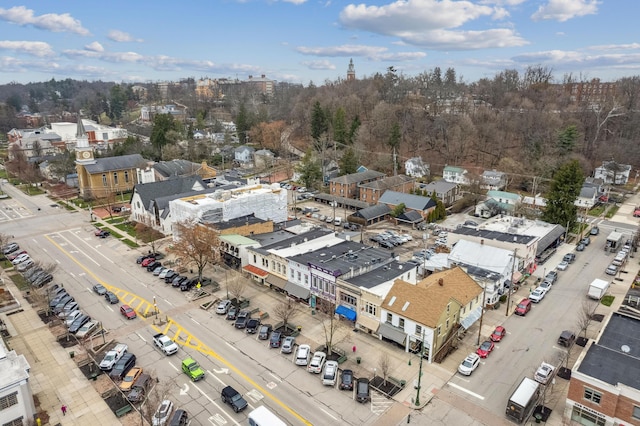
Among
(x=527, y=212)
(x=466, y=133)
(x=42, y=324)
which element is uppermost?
(x=466, y=133)

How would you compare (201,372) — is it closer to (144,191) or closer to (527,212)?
(144,191)

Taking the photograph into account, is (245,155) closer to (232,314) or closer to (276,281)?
(276,281)

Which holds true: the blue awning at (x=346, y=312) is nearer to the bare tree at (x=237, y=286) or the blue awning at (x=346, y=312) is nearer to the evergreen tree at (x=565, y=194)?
the bare tree at (x=237, y=286)

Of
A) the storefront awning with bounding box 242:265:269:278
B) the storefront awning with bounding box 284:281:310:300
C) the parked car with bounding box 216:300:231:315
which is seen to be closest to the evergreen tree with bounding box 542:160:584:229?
the storefront awning with bounding box 284:281:310:300

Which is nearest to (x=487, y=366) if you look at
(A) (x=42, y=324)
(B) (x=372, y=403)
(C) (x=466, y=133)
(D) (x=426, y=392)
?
(D) (x=426, y=392)

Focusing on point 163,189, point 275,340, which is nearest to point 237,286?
point 275,340

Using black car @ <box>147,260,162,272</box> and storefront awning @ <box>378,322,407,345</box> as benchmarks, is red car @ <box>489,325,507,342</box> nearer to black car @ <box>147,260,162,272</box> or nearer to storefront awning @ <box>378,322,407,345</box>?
storefront awning @ <box>378,322,407,345</box>

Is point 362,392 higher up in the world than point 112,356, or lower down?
higher up
